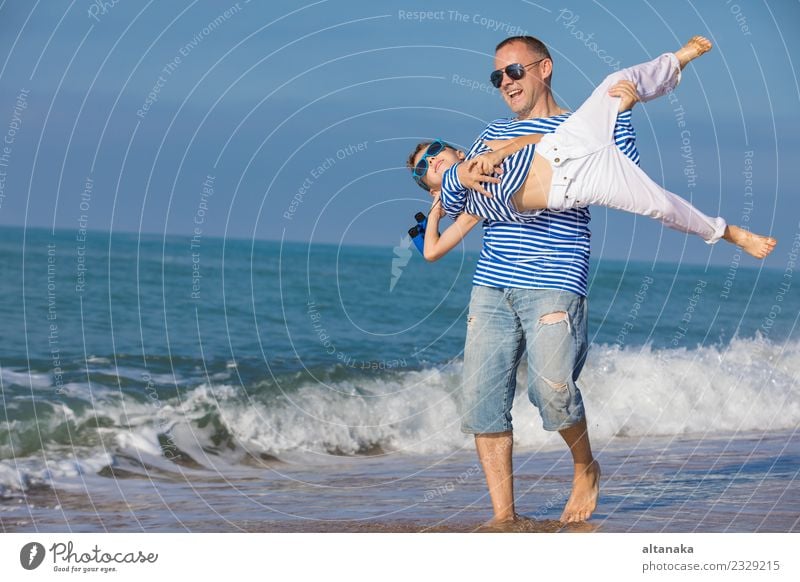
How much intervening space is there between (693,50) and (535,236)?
1.45m

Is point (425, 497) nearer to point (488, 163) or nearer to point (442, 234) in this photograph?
point (442, 234)

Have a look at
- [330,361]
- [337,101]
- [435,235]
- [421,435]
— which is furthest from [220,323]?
[435,235]

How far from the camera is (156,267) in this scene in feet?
84.1

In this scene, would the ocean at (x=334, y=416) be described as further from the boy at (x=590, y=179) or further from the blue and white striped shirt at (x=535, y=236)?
the boy at (x=590, y=179)

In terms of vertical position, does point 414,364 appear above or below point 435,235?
below

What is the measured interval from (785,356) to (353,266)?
1407 cm

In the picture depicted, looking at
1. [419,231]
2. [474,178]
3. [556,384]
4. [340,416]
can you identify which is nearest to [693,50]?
[474,178]

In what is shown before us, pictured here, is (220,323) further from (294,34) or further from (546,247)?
(546,247)

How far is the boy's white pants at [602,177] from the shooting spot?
240 inches

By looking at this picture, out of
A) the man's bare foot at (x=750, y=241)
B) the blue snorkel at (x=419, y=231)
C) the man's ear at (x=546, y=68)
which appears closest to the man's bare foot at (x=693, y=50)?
the man's ear at (x=546, y=68)

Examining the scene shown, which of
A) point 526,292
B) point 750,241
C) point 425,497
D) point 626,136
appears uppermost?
point 626,136

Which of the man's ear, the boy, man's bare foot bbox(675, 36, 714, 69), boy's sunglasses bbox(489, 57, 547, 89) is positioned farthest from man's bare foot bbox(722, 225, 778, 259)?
boy's sunglasses bbox(489, 57, 547, 89)

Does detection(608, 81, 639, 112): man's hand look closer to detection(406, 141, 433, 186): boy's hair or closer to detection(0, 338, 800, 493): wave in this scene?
detection(406, 141, 433, 186): boy's hair

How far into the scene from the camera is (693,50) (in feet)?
21.2
